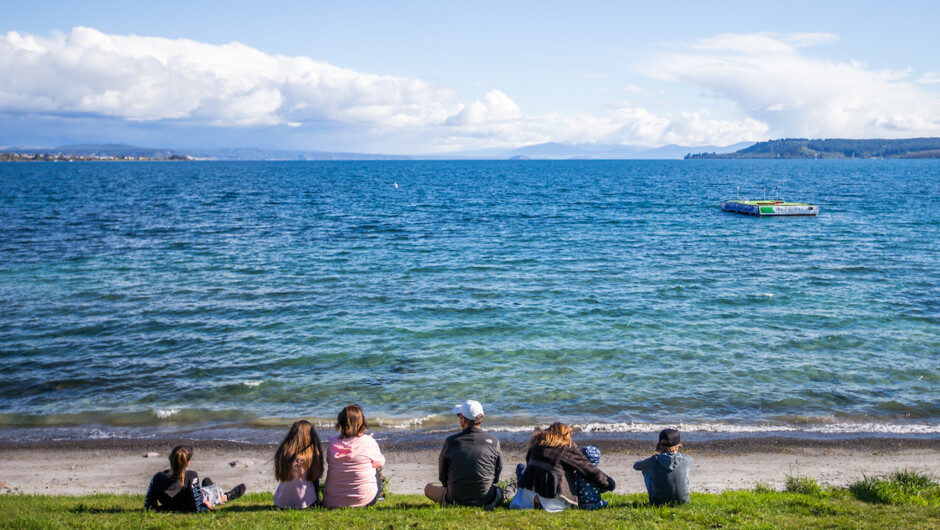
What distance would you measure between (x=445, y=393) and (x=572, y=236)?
99.8 feet

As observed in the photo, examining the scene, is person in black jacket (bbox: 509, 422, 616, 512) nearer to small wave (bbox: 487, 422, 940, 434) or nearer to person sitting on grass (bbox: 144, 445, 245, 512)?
person sitting on grass (bbox: 144, 445, 245, 512)

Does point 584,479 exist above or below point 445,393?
above

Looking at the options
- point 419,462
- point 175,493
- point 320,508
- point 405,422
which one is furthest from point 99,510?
point 405,422

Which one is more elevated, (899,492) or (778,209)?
(778,209)

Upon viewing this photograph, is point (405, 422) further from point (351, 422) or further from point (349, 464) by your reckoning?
point (351, 422)

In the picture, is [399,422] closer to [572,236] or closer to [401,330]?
→ [401,330]

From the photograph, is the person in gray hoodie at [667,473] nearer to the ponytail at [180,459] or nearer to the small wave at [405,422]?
the ponytail at [180,459]

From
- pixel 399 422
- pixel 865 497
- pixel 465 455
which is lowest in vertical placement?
pixel 399 422

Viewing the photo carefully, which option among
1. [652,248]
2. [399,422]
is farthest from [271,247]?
[399,422]

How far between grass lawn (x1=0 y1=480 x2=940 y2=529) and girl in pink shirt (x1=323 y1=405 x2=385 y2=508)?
29 centimetres

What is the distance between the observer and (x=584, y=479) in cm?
837

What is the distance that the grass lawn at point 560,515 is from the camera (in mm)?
7578

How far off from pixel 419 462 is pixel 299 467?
4877 millimetres

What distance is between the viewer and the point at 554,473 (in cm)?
818
